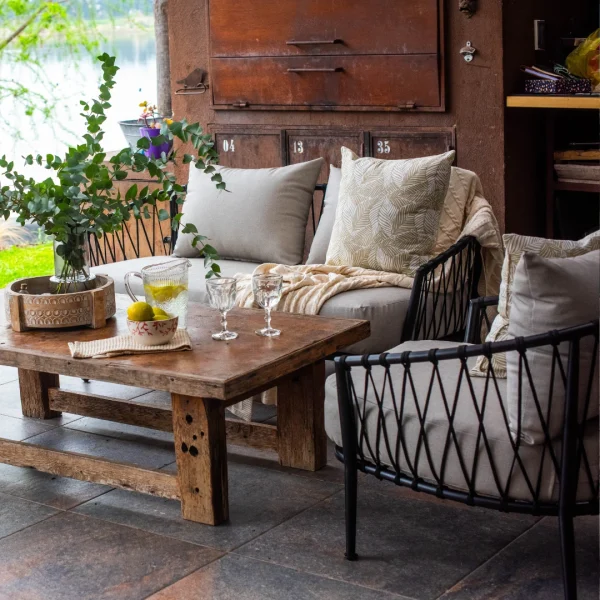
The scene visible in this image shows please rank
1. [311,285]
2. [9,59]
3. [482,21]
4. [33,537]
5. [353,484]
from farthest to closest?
1. [9,59]
2. [482,21]
3. [311,285]
4. [33,537]
5. [353,484]

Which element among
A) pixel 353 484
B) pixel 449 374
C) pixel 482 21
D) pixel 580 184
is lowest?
pixel 353 484

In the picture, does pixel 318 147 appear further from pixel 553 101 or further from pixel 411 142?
pixel 553 101

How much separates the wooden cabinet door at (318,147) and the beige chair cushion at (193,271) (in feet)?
2.17

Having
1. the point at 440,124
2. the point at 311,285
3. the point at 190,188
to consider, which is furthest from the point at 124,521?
the point at 440,124

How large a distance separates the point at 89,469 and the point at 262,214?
1667 millimetres

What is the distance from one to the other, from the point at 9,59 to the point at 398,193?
16.3ft

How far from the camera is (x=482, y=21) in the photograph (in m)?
4.49

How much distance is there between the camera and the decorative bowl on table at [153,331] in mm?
2982

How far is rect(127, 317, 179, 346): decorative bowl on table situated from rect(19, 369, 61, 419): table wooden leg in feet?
3.26

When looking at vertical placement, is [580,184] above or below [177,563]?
above

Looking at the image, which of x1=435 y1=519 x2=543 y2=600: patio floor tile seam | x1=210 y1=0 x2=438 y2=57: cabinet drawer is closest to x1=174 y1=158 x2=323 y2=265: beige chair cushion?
x1=210 y1=0 x2=438 y2=57: cabinet drawer

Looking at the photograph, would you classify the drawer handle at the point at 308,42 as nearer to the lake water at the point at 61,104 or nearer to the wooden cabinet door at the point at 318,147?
the wooden cabinet door at the point at 318,147

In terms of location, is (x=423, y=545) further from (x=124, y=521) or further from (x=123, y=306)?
(x=123, y=306)

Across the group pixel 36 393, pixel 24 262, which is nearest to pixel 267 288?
pixel 36 393
